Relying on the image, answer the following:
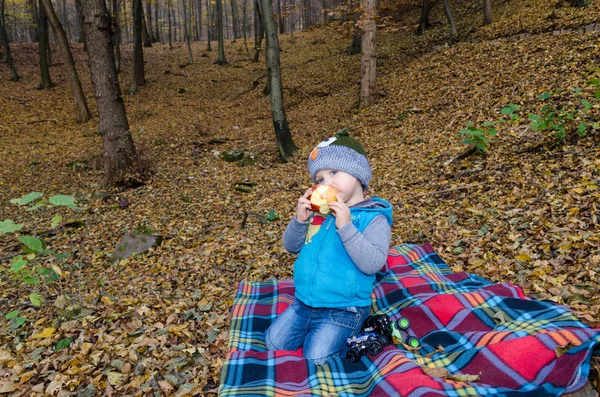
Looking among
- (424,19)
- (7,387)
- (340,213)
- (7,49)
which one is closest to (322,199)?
(340,213)

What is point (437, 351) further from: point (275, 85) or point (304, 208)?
point (275, 85)

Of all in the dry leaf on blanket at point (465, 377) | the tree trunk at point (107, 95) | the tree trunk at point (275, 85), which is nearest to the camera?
the dry leaf on blanket at point (465, 377)

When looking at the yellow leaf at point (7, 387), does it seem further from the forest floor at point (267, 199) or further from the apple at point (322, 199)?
the apple at point (322, 199)

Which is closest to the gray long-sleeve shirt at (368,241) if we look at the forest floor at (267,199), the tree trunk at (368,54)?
the forest floor at (267,199)

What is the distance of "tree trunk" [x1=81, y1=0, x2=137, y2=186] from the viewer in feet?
23.5

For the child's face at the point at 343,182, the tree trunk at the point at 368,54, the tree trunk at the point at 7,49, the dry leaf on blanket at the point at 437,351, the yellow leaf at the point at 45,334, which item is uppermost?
the tree trunk at the point at 7,49

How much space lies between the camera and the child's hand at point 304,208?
2.67 metres

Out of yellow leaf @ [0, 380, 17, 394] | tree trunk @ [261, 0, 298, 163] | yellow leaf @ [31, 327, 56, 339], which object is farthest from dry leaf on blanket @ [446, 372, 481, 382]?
tree trunk @ [261, 0, 298, 163]

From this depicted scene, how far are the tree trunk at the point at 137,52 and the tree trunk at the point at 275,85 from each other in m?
12.6

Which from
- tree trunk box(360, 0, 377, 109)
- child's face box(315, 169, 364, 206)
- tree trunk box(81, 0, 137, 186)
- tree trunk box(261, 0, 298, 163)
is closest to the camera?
child's face box(315, 169, 364, 206)

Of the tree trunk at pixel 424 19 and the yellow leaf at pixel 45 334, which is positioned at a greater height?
the tree trunk at pixel 424 19

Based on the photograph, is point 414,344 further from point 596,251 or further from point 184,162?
point 184,162

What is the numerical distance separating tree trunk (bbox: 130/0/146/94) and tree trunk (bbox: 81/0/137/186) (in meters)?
12.3

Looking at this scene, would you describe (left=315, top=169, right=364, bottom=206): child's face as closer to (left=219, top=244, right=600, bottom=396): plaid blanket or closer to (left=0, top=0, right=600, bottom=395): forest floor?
(left=219, top=244, right=600, bottom=396): plaid blanket
